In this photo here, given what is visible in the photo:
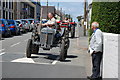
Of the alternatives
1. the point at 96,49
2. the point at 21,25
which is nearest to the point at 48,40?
the point at 96,49

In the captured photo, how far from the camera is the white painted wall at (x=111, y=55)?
213 inches

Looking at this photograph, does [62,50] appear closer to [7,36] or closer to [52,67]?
[52,67]

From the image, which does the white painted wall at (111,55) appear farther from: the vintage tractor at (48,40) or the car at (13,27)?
the car at (13,27)

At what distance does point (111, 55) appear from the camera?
5906 millimetres

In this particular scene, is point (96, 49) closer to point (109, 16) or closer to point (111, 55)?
point (111, 55)

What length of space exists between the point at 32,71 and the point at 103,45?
250 centimetres

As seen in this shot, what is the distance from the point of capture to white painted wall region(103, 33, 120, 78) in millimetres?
5418

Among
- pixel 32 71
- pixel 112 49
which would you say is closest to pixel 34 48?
pixel 32 71

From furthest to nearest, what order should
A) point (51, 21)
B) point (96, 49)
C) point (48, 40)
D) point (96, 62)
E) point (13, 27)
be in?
point (13, 27) → point (51, 21) → point (48, 40) → point (96, 62) → point (96, 49)

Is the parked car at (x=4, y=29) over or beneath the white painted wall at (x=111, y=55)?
over

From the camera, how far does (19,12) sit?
202ft

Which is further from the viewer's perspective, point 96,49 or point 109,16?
point 109,16

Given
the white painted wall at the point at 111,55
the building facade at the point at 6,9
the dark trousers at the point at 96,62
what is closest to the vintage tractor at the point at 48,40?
the dark trousers at the point at 96,62

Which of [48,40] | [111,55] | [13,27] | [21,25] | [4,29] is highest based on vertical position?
[21,25]
